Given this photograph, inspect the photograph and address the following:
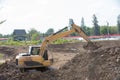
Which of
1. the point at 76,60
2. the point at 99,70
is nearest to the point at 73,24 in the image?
the point at 76,60

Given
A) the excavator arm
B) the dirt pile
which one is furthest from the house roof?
the dirt pile

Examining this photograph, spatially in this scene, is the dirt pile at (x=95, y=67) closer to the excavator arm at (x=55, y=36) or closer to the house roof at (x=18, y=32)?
the excavator arm at (x=55, y=36)

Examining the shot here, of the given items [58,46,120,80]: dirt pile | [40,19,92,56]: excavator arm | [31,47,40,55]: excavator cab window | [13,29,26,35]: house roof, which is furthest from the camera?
[13,29,26,35]: house roof

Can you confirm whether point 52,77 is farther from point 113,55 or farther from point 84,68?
point 113,55

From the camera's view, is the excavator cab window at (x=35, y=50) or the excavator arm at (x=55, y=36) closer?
the excavator arm at (x=55, y=36)

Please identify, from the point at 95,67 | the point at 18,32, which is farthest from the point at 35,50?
the point at 18,32

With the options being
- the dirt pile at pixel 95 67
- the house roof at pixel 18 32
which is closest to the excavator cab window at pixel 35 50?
the dirt pile at pixel 95 67

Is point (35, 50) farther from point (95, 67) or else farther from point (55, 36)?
point (95, 67)

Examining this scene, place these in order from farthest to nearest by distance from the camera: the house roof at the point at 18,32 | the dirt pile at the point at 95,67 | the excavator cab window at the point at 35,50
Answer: the house roof at the point at 18,32, the excavator cab window at the point at 35,50, the dirt pile at the point at 95,67

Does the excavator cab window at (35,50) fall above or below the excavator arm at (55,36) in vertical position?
below

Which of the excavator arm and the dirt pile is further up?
the excavator arm

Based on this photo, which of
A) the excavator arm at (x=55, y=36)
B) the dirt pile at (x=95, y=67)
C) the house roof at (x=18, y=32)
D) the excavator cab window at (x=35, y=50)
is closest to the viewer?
the dirt pile at (x=95, y=67)

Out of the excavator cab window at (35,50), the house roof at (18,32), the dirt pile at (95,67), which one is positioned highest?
the house roof at (18,32)

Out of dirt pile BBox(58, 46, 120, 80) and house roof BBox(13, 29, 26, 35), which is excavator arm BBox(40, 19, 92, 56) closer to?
dirt pile BBox(58, 46, 120, 80)
